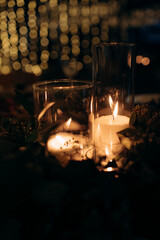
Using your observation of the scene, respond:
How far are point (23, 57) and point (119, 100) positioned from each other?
3310mm

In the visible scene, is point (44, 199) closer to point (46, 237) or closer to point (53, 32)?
point (46, 237)

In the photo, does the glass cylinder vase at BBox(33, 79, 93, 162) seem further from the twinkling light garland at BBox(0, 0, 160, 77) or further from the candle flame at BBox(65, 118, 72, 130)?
the twinkling light garland at BBox(0, 0, 160, 77)

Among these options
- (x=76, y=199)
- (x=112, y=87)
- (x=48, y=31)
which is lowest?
(x=76, y=199)

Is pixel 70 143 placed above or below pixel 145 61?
below

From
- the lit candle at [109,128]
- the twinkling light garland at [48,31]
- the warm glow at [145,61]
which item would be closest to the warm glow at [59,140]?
the lit candle at [109,128]

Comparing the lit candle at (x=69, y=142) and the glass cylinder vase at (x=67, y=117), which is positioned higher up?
the glass cylinder vase at (x=67, y=117)

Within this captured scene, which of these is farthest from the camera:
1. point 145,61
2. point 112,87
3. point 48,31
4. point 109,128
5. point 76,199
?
point 48,31

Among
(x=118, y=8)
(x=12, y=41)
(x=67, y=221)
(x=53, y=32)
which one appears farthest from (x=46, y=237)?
(x=118, y=8)

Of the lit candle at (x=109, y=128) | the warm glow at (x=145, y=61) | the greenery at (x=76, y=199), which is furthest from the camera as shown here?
the warm glow at (x=145, y=61)

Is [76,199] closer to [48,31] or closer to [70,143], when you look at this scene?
[70,143]

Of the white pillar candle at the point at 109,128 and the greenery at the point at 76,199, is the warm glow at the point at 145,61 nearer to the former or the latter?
the white pillar candle at the point at 109,128

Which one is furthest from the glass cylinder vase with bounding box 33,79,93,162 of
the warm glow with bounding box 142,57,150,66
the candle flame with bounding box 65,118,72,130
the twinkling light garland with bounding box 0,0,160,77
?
the warm glow with bounding box 142,57,150,66

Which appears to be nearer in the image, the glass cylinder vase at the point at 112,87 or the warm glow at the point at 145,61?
the glass cylinder vase at the point at 112,87

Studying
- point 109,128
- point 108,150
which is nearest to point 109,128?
point 109,128
